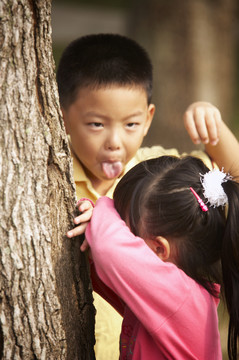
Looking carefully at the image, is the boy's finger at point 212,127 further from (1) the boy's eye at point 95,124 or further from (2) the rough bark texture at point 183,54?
(2) the rough bark texture at point 183,54

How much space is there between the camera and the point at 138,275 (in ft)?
5.66

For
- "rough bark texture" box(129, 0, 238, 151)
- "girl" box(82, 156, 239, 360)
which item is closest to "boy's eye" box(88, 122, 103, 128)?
"girl" box(82, 156, 239, 360)

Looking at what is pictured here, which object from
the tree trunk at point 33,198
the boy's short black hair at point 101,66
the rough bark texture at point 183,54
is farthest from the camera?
the rough bark texture at point 183,54

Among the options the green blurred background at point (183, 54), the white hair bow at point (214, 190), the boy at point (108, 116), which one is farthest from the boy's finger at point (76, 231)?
the green blurred background at point (183, 54)

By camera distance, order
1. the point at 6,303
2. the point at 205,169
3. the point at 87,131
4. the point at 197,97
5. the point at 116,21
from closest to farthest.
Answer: the point at 6,303 → the point at 205,169 → the point at 87,131 → the point at 197,97 → the point at 116,21

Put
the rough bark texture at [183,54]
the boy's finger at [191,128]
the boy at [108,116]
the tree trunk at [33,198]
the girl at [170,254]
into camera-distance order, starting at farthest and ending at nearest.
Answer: the rough bark texture at [183,54] < the boy at [108,116] < the boy's finger at [191,128] < the girl at [170,254] < the tree trunk at [33,198]

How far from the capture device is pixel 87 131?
2.52 metres

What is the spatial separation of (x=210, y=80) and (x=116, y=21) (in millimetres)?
5236

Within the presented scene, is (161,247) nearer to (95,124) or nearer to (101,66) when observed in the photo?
(95,124)

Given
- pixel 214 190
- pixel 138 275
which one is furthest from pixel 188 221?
pixel 138 275

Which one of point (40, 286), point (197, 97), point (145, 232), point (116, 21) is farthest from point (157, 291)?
point (116, 21)

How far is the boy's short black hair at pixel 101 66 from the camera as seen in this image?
259cm

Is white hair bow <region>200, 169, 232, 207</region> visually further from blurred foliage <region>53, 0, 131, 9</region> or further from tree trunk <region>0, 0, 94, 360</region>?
blurred foliage <region>53, 0, 131, 9</region>

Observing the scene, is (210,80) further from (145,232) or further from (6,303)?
(6,303)
